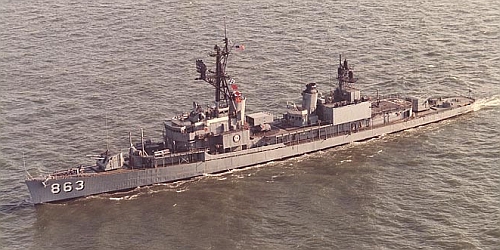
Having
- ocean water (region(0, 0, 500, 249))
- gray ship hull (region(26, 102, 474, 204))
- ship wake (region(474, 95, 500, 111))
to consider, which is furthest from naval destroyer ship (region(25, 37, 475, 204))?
ocean water (region(0, 0, 500, 249))

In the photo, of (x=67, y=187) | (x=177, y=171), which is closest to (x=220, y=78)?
(x=177, y=171)

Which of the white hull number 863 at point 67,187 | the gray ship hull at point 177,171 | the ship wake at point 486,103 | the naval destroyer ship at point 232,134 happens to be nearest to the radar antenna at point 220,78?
the naval destroyer ship at point 232,134

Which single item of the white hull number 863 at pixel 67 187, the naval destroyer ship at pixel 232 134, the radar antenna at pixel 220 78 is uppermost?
the radar antenna at pixel 220 78

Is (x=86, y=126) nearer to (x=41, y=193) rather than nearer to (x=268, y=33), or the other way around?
(x=41, y=193)

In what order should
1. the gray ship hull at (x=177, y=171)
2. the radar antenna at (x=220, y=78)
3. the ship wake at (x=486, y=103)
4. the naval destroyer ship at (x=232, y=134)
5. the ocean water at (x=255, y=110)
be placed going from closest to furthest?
the ocean water at (x=255, y=110), the gray ship hull at (x=177, y=171), the naval destroyer ship at (x=232, y=134), the radar antenna at (x=220, y=78), the ship wake at (x=486, y=103)

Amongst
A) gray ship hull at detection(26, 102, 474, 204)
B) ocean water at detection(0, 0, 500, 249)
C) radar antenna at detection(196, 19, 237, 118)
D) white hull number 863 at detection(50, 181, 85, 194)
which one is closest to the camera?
ocean water at detection(0, 0, 500, 249)

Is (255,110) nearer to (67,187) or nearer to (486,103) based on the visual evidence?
(67,187)

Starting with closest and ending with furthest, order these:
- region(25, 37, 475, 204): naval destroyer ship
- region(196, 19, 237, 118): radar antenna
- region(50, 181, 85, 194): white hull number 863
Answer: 1. region(50, 181, 85, 194): white hull number 863
2. region(25, 37, 475, 204): naval destroyer ship
3. region(196, 19, 237, 118): radar antenna

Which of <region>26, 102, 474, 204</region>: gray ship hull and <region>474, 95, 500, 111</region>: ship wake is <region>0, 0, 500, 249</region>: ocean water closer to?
<region>474, 95, 500, 111</region>: ship wake

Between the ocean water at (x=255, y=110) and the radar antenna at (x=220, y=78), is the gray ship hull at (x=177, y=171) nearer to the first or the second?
the ocean water at (x=255, y=110)
